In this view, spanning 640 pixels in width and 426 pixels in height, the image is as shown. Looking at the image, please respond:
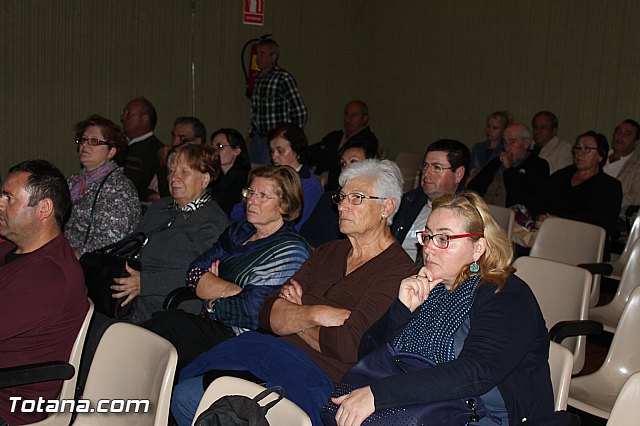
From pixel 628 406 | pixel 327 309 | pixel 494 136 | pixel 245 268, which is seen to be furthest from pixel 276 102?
pixel 628 406

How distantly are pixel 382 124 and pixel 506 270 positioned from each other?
303 inches

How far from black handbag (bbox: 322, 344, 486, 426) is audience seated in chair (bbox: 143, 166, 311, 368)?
35.5 inches

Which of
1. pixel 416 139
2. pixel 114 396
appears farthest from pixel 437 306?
pixel 416 139

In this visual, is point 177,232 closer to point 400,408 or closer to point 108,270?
point 108,270

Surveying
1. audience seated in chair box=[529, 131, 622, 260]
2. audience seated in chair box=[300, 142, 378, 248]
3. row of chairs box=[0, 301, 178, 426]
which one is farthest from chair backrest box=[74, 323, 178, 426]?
audience seated in chair box=[529, 131, 622, 260]

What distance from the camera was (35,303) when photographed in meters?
2.69

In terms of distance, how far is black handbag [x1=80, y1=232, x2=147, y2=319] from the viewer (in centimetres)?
376

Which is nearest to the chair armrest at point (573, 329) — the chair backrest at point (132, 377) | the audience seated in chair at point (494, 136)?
the chair backrest at point (132, 377)

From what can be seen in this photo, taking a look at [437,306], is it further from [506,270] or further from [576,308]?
[576,308]

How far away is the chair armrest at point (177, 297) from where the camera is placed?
3.76 metres


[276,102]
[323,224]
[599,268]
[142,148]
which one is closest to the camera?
[599,268]

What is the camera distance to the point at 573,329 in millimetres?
3342

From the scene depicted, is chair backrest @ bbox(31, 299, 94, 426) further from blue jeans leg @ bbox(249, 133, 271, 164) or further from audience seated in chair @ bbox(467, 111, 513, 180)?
audience seated in chair @ bbox(467, 111, 513, 180)

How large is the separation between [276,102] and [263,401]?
5.99 m
